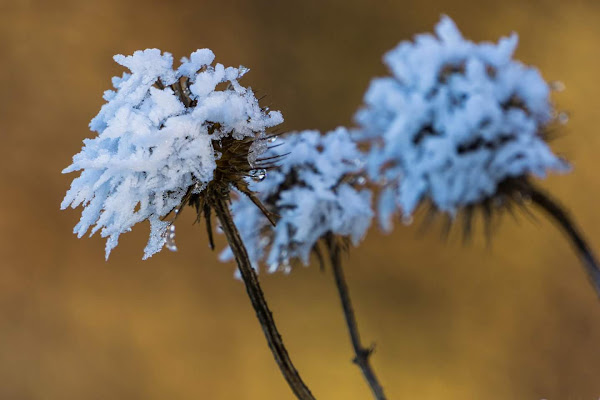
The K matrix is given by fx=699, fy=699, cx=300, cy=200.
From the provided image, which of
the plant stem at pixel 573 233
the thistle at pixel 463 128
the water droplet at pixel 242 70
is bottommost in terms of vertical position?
the plant stem at pixel 573 233

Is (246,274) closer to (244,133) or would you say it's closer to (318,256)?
(244,133)

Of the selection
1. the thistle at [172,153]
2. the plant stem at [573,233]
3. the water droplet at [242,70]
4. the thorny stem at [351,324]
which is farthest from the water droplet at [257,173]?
the plant stem at [573,233]

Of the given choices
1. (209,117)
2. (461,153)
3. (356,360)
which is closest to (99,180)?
(209,117)

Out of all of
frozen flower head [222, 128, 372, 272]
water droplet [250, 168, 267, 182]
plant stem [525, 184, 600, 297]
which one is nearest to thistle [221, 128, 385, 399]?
frozen flower head [222, 128, 372, 272]

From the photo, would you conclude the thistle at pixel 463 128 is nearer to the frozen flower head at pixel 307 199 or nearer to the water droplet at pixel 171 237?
the frozen flower head at pixel 307 199

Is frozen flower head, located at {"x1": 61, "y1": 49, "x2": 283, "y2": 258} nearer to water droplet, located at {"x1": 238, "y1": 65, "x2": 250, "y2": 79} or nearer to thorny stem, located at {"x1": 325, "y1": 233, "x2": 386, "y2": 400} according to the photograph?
water droplet, located at {"x1": 238, "y1": 65, "x2": 250, "y2": 79}

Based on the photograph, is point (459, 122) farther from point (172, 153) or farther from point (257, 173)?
point (172, 153)

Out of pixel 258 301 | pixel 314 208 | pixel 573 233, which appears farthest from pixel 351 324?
pixel 573 233

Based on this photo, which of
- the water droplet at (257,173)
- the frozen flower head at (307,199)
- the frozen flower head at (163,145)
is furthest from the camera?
the frozen flower head at (307,199)
